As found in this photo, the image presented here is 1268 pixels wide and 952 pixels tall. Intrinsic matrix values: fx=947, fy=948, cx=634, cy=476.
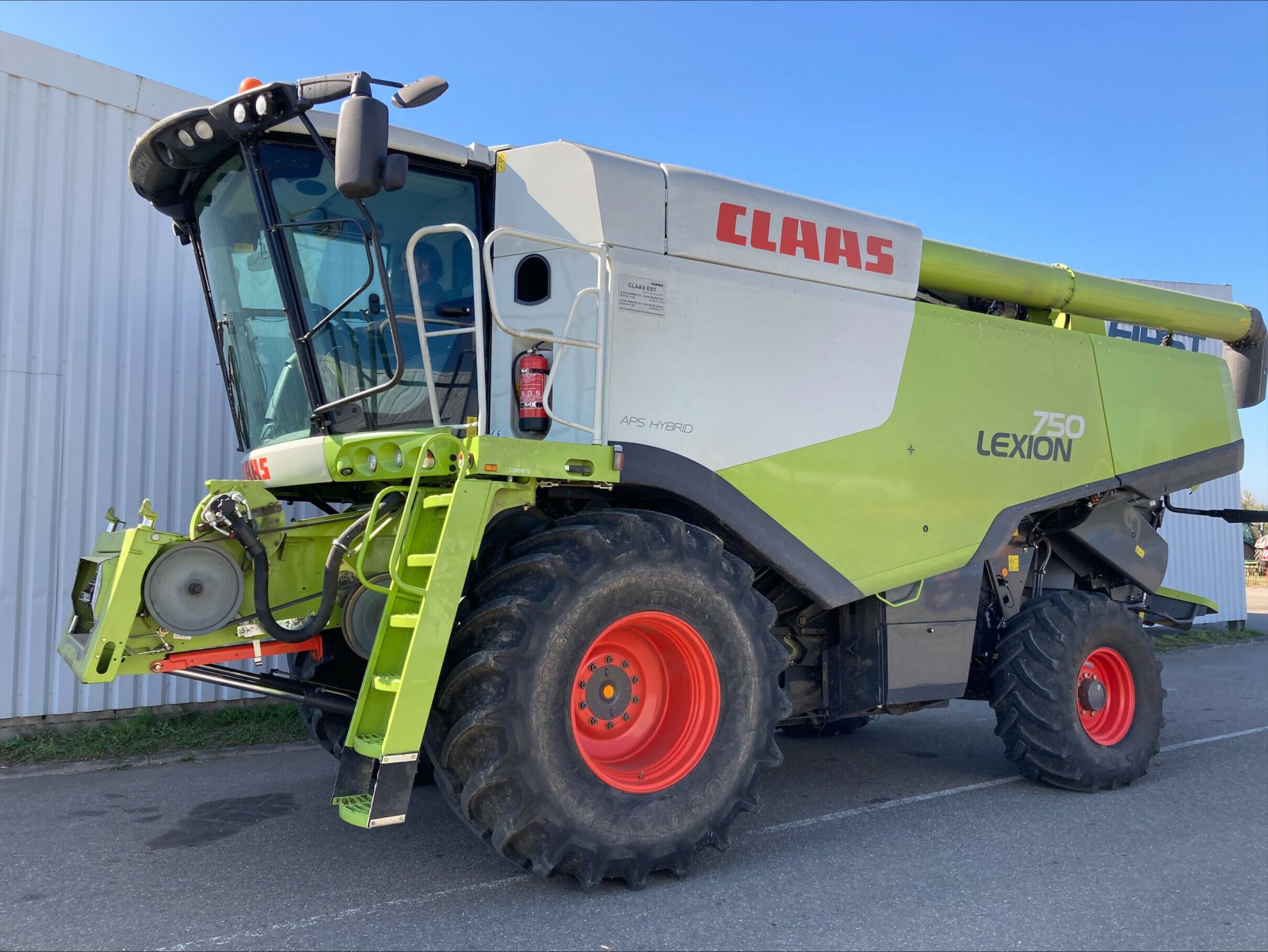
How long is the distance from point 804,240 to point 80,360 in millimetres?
5169

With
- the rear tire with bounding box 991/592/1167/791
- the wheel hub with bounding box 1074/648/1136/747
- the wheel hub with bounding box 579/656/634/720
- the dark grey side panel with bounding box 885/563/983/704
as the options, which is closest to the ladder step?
the wheel hub with bounding box 579/656/634/720

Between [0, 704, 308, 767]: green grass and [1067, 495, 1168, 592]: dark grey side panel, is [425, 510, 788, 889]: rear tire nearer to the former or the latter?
[1067, 495, 1168, 592]: dark grey side panel

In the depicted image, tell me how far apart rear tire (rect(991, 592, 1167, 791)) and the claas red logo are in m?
2.32

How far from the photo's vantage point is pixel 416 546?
3.65 m

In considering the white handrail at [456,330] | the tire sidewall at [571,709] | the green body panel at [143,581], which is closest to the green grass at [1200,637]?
the tire sidewall at [571,709]

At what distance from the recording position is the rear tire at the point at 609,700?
3383 millimetres

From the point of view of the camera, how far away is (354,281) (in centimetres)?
420

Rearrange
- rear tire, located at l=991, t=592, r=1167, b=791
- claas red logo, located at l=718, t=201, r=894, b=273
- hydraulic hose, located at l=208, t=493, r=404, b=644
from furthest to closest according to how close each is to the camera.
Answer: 1. rear tire, located at l=991, t=592, r=1167, b=791
2. claas red logo, located at l=718, t=201, r=894, b=273
3. hydraulic hose, located at l=208, t=493, r=404, b=644

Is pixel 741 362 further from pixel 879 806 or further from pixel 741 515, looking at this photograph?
pixel 879 806

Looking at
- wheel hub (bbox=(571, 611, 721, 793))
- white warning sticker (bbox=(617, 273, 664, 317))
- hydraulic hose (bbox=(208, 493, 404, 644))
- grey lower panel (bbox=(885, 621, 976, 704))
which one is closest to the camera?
hydraulic hose (bbox=(208, 493, 404, 644))

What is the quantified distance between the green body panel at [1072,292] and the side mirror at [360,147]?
331 centimetres

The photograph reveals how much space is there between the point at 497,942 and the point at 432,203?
10.1ft

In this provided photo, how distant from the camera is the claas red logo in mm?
4496

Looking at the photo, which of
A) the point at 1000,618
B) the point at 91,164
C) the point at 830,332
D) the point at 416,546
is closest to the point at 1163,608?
the point at 1000,618
